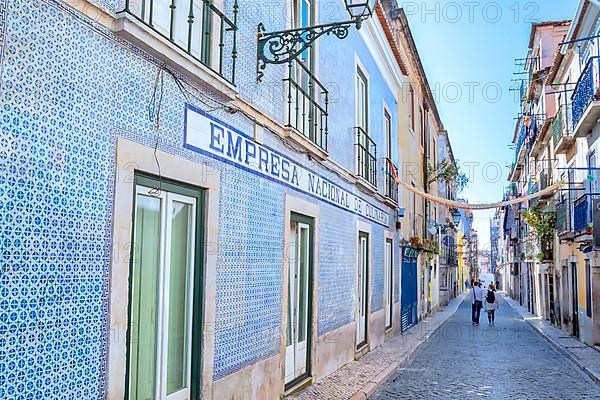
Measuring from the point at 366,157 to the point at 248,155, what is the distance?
6.16 metres

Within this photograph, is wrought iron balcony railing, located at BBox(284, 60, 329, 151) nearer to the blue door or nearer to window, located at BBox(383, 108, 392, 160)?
window, located at BBox(383, 108, 392, 160)

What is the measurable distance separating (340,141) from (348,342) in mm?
3381

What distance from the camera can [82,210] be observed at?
12.1ft

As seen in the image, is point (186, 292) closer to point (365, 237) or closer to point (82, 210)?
point (82, 210)

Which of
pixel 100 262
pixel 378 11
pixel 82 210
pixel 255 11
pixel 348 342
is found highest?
pixel 378 11

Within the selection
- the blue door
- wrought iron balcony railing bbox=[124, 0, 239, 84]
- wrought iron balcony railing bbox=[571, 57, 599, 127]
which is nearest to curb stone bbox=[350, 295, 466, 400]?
the blue door

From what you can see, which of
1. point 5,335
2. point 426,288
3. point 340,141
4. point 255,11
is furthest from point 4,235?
point 426,288

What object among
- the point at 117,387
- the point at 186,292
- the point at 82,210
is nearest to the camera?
the point at 82,210

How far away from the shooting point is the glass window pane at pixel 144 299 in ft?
14.3

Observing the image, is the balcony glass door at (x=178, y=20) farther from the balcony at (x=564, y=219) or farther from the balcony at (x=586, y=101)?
the balcony at (x=564, y=219)

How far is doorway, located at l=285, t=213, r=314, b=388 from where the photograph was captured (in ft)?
25.6

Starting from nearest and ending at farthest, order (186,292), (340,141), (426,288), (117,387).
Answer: (117,387), (186,292), (340,141), (426,288)

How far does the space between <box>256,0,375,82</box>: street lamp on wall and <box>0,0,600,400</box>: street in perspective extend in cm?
3

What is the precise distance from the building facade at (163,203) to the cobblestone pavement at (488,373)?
1531mm
